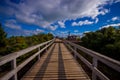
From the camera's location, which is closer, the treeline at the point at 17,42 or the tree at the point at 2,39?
the treeline at the point at 17,42

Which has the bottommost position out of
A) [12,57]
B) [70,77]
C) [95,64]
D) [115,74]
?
[115,74]

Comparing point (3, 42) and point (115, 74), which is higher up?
point (3, 42)

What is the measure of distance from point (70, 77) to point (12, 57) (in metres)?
2.46

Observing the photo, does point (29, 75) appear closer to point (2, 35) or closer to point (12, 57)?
point (12, 57)

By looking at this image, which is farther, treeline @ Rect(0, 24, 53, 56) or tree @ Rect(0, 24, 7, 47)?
tree @ Rect(0, 24, 7, 47)

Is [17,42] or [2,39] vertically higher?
[2,39]

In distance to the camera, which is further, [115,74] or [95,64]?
[115,74]

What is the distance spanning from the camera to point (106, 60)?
9.61 ft

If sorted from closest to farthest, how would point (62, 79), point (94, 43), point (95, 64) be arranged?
point (95, 64) → point (62, 79) → point (94, 43)

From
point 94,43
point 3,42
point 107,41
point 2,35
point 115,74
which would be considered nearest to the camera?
point 115,74

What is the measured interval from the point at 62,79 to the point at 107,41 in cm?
2334

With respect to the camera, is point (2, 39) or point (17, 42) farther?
point (2, 39)

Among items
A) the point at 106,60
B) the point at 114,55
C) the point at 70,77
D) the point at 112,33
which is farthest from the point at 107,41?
the point at 106,60

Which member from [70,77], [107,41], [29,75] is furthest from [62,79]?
[107,41]
